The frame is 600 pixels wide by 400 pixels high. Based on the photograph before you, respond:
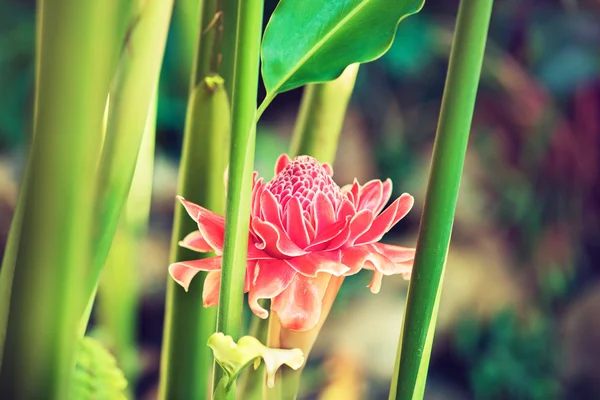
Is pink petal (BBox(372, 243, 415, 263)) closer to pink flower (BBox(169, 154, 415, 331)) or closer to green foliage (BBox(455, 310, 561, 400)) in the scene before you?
pink flower (BBox(169, 154, 415, 331))

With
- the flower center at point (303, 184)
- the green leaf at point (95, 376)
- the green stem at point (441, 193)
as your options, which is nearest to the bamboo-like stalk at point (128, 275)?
the green leaf at point (95, 376)

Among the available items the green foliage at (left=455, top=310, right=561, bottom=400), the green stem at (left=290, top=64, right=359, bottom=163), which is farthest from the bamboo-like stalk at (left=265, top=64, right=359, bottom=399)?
the green foliage at (left=455, top=310, right=561, bottom=400)

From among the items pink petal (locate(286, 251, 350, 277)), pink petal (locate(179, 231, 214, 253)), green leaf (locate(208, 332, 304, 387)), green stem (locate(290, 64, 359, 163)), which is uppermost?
green stem (locate(290, 64, 359, 163))

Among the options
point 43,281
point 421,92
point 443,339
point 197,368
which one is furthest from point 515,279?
point 43,281

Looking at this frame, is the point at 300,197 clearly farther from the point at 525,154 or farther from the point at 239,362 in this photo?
the point at 525,154

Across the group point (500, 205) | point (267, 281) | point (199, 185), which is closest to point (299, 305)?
point (267, 281)
